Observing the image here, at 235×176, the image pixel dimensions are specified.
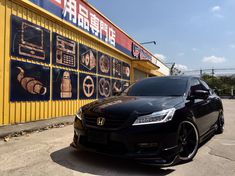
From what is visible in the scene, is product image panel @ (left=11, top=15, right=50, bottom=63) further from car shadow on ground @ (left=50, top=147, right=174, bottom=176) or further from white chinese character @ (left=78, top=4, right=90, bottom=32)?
car shadow on ground @ (left=50, top=147, right=174, bottom=176)

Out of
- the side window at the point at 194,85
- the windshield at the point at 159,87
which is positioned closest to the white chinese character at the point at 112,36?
the windshield at the point at 159,87

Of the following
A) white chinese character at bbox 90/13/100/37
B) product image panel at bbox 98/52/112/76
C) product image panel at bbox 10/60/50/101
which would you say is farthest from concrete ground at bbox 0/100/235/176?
product image panel at bbox 98/52/112/76

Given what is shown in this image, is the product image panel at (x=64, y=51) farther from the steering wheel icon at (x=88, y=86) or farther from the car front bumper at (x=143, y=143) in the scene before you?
the car front bumper at (x=143, y=143)

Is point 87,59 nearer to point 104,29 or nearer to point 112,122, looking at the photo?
point 104,29

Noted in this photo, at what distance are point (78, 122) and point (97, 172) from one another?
97 centimetres

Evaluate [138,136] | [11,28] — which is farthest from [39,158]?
[11,28]

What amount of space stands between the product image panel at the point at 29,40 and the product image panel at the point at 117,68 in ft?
22.5

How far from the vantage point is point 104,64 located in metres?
14.2

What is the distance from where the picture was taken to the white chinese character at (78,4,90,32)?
37.2 ft

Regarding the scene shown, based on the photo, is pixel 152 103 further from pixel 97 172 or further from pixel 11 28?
pixel 11 28

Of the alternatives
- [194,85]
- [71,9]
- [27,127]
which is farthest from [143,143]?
[71,9]

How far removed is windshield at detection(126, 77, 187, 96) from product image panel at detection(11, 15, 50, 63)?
3.74m

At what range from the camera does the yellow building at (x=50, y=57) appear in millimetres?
7566

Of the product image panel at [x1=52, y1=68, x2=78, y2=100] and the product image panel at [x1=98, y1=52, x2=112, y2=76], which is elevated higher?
the product image panel at [x1=98, y1=52, x2=112, y2=76]
